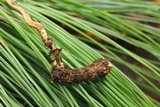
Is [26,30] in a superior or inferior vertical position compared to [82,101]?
superior

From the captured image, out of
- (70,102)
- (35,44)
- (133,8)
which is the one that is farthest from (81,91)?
(133,8)

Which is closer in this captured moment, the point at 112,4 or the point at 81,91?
the point at 81,91

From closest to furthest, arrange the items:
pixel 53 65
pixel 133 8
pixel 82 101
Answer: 1. pixel 53 65
2. pixel 82 101
3. pixel 133 8

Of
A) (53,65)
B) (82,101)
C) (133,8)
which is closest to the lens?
(53,65)

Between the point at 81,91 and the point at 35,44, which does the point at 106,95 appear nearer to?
the point at 81,91
